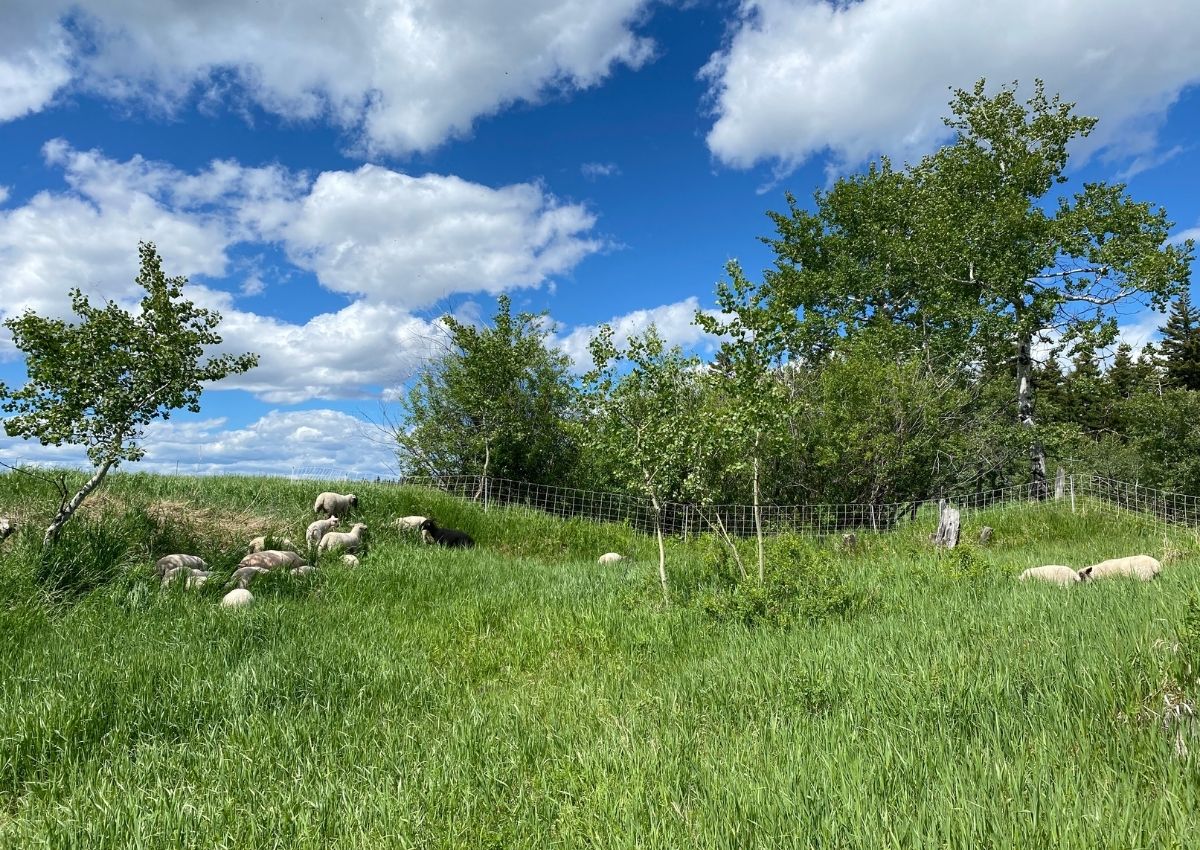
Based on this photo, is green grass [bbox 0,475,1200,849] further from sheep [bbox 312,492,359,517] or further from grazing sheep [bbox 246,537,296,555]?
sheep [bbox 312,492,359,517]

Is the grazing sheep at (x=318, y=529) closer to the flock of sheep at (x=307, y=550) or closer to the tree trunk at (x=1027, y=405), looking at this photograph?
the flock of sheep at (x=307, y=550)

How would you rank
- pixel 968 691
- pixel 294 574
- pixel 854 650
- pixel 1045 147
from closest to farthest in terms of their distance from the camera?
1. pixel 968 691
2. pixel 854 650
3. pixel 294 574
4. pixel 1045 147

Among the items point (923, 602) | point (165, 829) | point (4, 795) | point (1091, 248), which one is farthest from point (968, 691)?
point (1091, 248)

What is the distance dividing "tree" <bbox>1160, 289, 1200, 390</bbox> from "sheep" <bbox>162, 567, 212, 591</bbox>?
5003 centimetres

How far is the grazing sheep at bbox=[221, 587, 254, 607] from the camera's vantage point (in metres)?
7.18

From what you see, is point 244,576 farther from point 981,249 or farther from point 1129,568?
point 981,249

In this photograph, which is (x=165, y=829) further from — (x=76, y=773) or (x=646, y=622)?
(x=646, y=622)

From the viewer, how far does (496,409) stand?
16.3 m

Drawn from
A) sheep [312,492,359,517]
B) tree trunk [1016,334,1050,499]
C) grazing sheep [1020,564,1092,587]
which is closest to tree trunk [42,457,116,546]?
sheep [312,492,359,517]

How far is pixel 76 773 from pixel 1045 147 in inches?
1194

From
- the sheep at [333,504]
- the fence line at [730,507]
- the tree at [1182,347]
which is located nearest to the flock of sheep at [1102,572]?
the fence line at [730,507]

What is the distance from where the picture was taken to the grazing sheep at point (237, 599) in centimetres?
718

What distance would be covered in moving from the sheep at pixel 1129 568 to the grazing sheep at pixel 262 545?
35.9ft

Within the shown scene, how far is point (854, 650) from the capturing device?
475 centimetres
